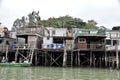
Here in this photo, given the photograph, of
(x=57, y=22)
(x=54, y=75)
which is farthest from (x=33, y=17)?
(x=54, y=75)

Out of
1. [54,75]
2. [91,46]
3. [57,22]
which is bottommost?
[54,75]

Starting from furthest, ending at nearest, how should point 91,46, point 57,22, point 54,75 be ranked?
point 57,22
point 91,46
point 54,75

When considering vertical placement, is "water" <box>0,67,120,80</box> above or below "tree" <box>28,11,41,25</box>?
below

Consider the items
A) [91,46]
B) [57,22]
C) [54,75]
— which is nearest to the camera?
[54,75]

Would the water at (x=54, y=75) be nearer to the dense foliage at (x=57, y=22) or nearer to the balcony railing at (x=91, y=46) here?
the balcony railing at (x=91, y=46)

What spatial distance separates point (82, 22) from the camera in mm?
84750

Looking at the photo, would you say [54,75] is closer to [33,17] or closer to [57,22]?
[57,22]

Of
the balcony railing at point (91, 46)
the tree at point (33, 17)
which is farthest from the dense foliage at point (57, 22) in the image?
the balcony railing at point (91, 46)

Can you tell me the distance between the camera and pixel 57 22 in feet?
277

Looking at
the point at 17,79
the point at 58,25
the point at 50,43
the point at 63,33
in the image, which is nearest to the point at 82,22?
the point at 58,25

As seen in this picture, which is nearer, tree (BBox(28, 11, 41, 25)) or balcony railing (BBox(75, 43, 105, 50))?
balcony railing (BBox(75, 43, 105, 50))

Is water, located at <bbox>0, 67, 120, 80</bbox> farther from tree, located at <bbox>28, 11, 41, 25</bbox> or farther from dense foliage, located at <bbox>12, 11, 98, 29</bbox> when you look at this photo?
tree, located at <bbox>28, 11, 41, 25</bbox>

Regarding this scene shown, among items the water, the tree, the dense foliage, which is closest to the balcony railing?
the water

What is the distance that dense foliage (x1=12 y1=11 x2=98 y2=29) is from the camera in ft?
273
